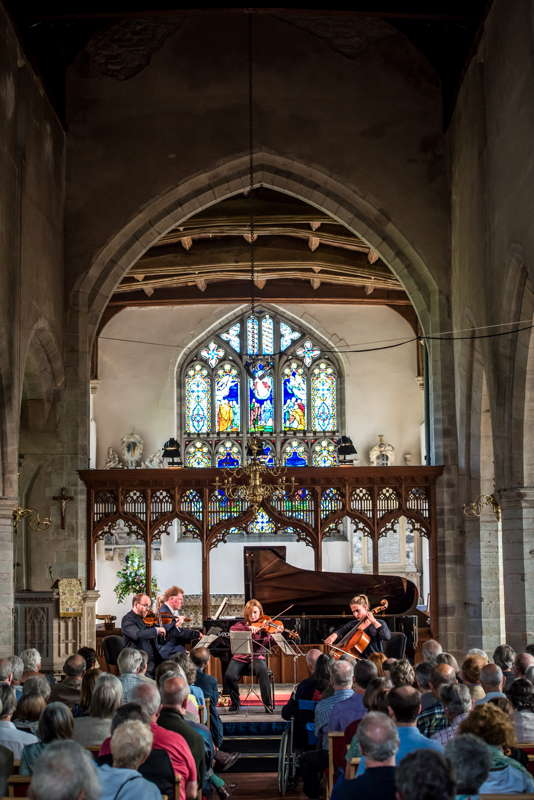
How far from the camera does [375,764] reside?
13.7ft

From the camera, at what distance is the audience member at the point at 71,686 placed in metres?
7.21

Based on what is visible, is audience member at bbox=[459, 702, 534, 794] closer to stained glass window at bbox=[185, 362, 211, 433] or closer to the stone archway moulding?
the stone archway moulding

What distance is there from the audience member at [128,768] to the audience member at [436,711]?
6.92 feet

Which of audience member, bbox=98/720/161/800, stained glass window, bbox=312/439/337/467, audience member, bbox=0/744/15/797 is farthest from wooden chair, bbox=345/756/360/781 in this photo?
stained glass window, bbox=312/439/337/467

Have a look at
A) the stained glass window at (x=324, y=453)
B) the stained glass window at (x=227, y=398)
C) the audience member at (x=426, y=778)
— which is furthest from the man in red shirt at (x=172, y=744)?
the stained glass window at (x=227, y=398)

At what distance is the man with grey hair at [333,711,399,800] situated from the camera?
160 inches

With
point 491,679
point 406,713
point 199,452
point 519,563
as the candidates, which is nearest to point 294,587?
point 519,563

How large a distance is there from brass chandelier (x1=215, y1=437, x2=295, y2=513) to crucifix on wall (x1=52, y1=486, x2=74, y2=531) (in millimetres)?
2215

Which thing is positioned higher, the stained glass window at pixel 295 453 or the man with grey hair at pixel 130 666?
the stained glass window at pixel 295 453

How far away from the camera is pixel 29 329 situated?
1408cm

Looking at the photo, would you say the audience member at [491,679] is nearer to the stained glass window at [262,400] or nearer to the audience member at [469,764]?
the audience member at [469,764]

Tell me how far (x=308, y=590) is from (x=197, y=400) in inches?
433

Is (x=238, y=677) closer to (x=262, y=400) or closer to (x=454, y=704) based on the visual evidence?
(x=454, y=704)

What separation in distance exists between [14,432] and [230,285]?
10571 mm
